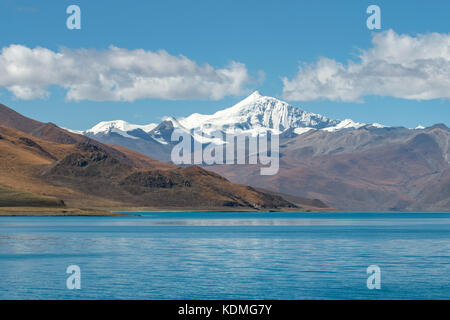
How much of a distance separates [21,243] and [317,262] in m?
69.8

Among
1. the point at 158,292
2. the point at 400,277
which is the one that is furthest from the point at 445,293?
the point at 158,292

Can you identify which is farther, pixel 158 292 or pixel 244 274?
pixel 244 274

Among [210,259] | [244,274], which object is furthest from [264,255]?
[244,274]

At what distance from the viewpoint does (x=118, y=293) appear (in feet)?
230
